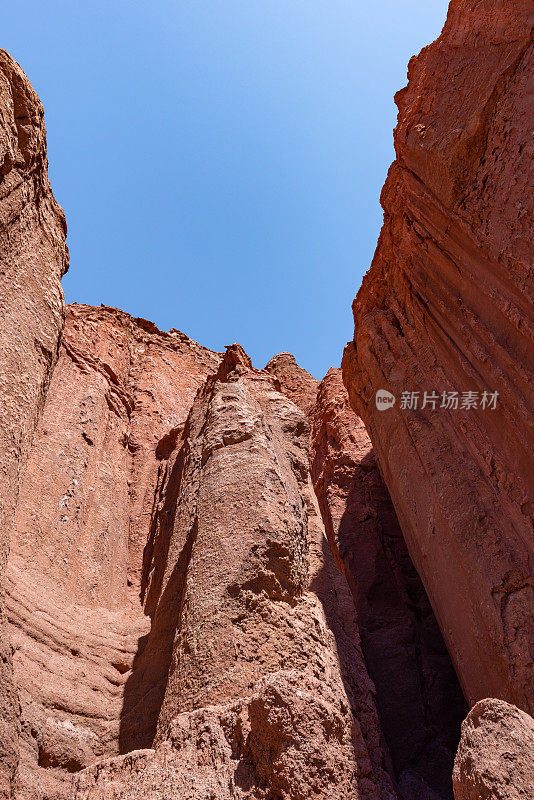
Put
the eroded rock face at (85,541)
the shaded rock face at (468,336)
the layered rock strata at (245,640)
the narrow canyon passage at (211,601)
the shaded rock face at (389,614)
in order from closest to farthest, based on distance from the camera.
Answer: the layered rock strata at (245,640) → the narrow canyon passage at (211,601) → the eroded rock face at (85,541) → the shaded rock face at (468,336) → the shaded rock face at (389,614)

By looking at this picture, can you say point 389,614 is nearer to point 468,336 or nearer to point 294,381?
point 468,336

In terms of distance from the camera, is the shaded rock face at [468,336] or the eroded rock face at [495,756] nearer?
the eroded rock face at [495,756]

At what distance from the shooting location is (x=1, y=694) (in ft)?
9.20

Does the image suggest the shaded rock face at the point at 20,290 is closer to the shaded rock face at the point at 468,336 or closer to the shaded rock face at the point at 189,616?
the shaded rock face at the point at 189,616

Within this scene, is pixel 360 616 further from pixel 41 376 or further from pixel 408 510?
pixel 41 376

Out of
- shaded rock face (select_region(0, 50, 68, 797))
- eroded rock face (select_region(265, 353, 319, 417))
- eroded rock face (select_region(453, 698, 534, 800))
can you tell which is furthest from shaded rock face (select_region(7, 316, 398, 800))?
eroded rock face (select_region(265, 353, 319, 417))

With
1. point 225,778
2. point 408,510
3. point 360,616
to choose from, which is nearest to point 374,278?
point 408,510

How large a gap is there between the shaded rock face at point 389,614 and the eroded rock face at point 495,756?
9.96ft

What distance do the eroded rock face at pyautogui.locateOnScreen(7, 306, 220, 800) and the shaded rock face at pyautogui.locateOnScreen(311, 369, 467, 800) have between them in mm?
2901

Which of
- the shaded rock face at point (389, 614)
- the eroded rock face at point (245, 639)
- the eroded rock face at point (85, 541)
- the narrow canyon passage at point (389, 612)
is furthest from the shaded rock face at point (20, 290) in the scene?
the shaded rock face at point (389, 614)

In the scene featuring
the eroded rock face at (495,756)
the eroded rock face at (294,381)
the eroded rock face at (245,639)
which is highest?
the eroded rock face at (294,381)

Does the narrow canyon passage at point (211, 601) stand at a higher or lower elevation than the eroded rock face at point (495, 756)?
higher

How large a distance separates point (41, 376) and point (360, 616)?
6446 millimetres

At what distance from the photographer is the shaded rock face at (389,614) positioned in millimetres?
6496
